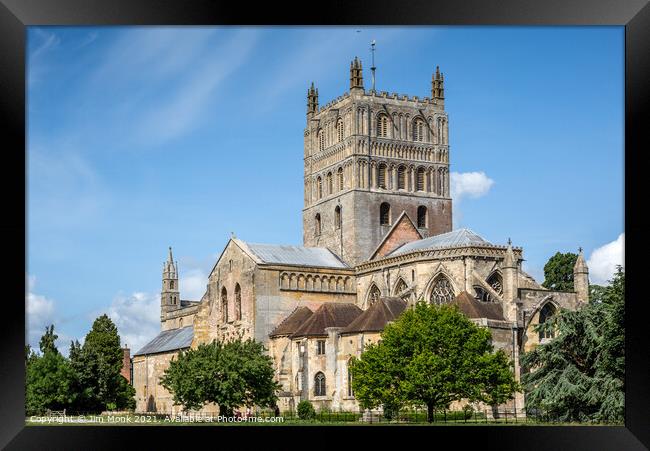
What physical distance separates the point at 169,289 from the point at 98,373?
3906cm

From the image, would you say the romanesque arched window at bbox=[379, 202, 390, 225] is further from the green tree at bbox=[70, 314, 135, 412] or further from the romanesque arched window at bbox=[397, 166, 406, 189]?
the green tree at bbox=[70, 314, 135, 412]

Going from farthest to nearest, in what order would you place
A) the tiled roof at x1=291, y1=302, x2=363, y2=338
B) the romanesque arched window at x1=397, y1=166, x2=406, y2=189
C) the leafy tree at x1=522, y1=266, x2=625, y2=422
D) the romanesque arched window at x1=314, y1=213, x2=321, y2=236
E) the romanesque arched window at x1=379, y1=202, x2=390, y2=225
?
the romanesque arched window at x1=314, y1=213, x2=321, y2=236 < the romanesque arched window at x1=397, y1=166, x2=406, y2=189 < the romanesque arched window at x1=379, y1=202, x2=390, y2=225 < the tiled roof at x1=291, y1=302, x2=363, y2=338 < the leafy tree at x1=522, y1=266, x2=625, y2=422

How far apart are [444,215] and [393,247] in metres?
5.00

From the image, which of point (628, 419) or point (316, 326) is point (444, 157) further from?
point (628, 419)

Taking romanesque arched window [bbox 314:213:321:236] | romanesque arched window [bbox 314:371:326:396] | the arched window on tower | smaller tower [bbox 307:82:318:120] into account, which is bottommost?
romanesque arched window [bbox 314:371:326:396]

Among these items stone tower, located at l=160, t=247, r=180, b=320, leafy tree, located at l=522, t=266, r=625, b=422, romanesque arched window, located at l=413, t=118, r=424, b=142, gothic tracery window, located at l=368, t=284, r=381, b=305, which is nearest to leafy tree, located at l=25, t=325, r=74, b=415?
gothic tracery window, located at l=368, t=284, r=381, b=305

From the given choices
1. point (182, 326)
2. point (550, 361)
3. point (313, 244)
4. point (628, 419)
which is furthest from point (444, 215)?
point (628, 419)

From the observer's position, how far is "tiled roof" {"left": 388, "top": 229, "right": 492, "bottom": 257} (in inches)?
2536

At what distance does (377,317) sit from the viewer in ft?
196

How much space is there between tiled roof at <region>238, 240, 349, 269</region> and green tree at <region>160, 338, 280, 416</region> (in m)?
16.0

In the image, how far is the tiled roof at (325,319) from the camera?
62562 millimetres

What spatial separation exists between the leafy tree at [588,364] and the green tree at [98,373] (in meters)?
29.9

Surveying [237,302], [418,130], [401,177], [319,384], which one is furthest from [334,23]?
[418,130]

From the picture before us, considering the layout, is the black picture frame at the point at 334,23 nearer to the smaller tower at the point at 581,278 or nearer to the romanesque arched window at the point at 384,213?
the smaller tower at the point at 581,278
